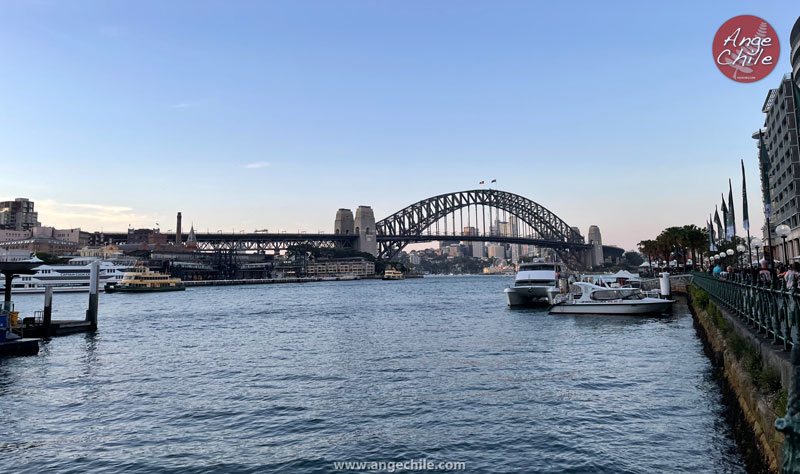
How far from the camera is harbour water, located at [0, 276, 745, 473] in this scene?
10.1m

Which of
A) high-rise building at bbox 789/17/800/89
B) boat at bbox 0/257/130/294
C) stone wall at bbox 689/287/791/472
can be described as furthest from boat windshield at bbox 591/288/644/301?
boat at bbox 0/257/130/294

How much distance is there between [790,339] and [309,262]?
18703 centimetres

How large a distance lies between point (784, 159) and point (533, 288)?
52.1 metres

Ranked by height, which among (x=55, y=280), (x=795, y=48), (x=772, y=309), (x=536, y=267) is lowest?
(x=772, y=309)

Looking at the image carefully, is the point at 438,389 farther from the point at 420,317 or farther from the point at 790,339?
the point at 420,317

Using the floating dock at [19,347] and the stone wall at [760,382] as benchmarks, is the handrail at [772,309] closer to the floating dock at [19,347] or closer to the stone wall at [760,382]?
the stone wall at [760,382]

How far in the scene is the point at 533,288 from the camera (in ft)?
148

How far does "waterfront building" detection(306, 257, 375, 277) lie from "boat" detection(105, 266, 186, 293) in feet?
258

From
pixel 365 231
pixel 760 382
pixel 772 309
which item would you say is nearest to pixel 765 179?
pixel 772 309

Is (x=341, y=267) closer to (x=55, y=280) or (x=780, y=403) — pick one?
(x=55, y=280)

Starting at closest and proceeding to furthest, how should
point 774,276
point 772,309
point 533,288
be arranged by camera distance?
point 772,309, point 774,276, point 533,288

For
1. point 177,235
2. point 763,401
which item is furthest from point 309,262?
point 763,401

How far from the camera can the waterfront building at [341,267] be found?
181 meters

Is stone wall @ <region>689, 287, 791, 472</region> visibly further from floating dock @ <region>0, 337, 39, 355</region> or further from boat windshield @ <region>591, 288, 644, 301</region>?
floating dock @ <region>0, 337, 39, 355</region>
